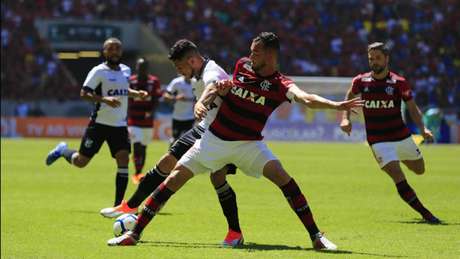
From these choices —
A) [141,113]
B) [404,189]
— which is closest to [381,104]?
[404,189]

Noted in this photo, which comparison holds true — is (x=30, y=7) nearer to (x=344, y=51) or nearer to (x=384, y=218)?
(x=344, y=51)

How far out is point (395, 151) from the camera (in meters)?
13.1

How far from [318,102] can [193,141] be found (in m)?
2.79

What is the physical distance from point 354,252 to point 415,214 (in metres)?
4.41

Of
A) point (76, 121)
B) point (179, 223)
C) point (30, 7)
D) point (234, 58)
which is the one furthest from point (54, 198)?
point (30, 7)

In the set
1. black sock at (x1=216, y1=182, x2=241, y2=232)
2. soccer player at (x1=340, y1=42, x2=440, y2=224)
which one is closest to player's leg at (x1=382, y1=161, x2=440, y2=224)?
soccer player at (x1=340, y1=42, x2=440, y2=224)

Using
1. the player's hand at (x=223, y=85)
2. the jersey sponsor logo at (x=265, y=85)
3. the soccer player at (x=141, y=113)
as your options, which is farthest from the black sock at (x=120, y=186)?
the soccer player at (x=141, y=113)

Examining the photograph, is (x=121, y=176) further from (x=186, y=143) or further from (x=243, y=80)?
(x=243, y=80)

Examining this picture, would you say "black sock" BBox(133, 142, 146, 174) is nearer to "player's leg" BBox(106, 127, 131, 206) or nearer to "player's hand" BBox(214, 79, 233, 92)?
"player's leg" BBox(106, 127, 131, 206)

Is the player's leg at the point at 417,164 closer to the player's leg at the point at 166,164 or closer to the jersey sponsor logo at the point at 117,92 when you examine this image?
the player's leg at the point at 166,164

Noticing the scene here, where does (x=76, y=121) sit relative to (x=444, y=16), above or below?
below

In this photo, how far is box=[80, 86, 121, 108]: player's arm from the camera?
13.7 metres

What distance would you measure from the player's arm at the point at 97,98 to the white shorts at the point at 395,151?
150 inches

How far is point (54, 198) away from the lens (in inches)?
651
